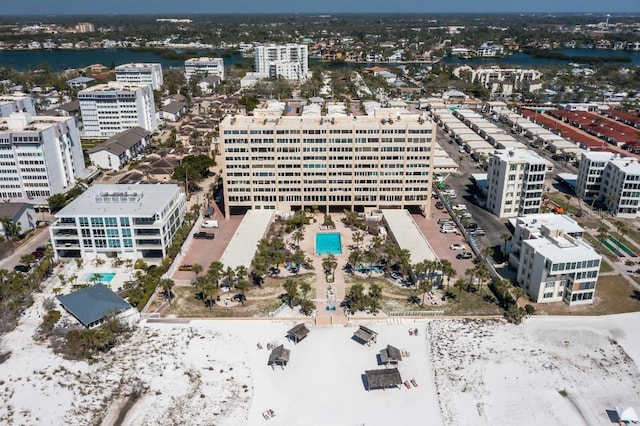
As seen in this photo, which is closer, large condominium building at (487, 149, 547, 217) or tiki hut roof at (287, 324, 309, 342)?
tiki hut roof at (287, 324, 309, 342)

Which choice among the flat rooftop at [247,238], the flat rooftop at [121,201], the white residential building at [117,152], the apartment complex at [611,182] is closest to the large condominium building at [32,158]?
the white residential building at [117,152]

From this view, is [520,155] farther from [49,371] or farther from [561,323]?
[49,371]

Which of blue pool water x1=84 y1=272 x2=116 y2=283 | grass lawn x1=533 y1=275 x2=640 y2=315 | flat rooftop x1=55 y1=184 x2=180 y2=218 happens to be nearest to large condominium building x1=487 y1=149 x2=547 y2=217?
grass lawn x1=533 y1=275 x2=640 y2=315

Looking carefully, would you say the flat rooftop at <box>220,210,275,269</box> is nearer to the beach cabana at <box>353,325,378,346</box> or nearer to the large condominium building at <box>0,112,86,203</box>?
the beach cabana at <box>353,325,378,346</box>

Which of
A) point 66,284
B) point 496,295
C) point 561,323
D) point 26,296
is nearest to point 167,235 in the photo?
point 66,284

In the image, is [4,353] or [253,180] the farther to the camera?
[253,180]

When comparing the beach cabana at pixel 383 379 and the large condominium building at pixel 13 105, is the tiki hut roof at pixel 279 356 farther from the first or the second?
the large condominium building at pixel 13 105
